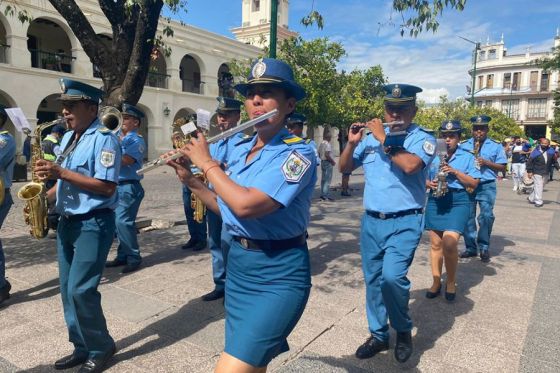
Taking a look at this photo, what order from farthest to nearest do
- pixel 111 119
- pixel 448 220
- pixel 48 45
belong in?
1. pixel 48 45
2. pixel 448 220
3. pixel 111 119

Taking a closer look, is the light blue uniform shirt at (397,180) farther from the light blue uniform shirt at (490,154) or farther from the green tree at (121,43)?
the green tree at (121,43)

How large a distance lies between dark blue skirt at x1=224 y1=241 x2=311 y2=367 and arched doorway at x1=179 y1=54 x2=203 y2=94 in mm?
28815

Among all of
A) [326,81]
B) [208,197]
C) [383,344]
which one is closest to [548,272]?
[383,344]

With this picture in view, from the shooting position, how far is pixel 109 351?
3078 millimetres

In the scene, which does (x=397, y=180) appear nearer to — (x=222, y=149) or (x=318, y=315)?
(x=318, y=315)

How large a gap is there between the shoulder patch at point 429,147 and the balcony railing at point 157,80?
24.2m

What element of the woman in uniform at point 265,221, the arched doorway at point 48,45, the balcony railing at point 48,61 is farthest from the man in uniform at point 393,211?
the balcony railing at point 48,61

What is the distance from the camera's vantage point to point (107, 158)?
2.98 m

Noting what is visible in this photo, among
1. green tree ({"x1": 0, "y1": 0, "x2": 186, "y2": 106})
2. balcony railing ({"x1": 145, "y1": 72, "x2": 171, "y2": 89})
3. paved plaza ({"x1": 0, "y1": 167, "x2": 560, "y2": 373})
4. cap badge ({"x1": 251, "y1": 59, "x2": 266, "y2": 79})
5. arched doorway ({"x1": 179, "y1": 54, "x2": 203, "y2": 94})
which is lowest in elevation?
paved plaza ({"x1": 0, "y1": 167, "x2": 560, "y2": 373})

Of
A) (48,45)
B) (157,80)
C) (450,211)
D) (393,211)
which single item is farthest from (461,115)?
(393,211)

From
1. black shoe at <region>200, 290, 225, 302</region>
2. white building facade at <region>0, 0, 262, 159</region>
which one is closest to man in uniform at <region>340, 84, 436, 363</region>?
black shoe at <region>200, 290, 225, 302</region>

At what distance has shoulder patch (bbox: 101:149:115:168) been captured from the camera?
2.96 m

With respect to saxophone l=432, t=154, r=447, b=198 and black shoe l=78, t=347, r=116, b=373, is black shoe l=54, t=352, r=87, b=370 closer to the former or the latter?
black shoe l=78, t=347, r=116, b=373

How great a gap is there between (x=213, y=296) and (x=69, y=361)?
1589mm
